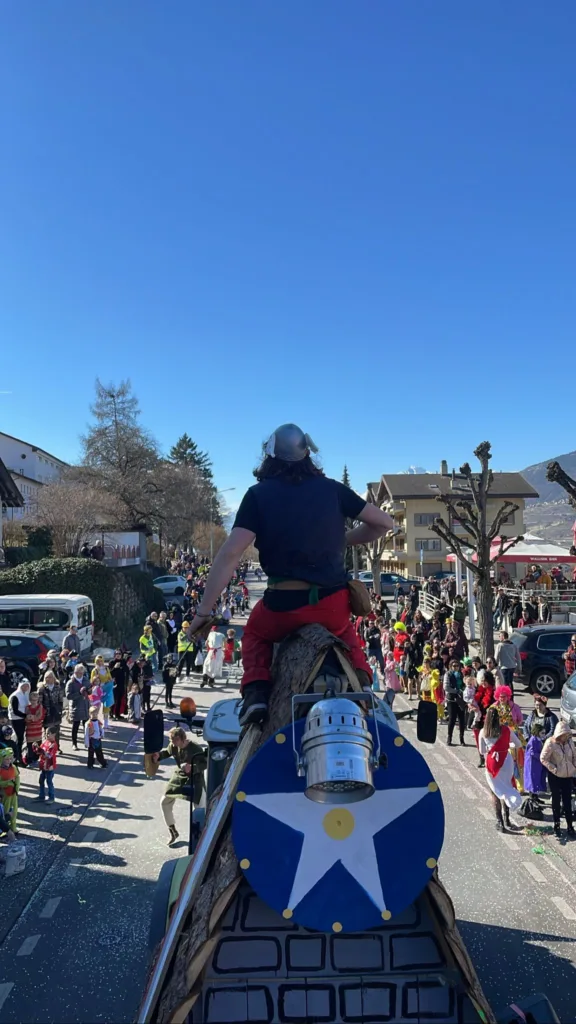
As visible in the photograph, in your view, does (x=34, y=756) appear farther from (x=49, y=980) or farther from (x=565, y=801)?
(x=565, y=801)

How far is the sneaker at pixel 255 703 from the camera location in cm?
272

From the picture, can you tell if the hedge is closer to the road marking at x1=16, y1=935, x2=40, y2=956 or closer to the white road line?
the road marking at x1=16, y1=935, x2=40, y2=956

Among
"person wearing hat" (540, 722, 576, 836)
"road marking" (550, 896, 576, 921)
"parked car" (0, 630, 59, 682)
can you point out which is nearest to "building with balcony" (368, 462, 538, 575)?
"parked car" (0, 630, 59, 682)

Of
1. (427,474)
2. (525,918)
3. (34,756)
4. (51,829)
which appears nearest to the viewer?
(525,918)

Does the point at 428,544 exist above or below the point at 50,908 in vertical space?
above

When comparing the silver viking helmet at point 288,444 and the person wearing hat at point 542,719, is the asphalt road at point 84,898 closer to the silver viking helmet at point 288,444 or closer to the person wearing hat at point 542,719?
the silver viking helmet at point 288,444

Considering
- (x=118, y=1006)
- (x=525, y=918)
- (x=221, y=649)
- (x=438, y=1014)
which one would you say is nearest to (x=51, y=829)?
(x=118, y=1006)

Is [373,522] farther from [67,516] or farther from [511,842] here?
[67,516]

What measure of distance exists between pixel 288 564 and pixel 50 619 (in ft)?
58.8

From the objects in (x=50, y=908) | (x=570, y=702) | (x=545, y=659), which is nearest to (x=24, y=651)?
(x=50, y=908)

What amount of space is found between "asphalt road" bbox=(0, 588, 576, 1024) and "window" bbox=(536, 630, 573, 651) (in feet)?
22.0

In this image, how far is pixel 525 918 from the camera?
6.68 metres

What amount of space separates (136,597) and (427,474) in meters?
38.1

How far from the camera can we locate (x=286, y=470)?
3.15 meters
